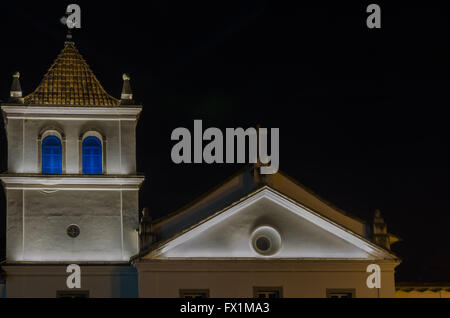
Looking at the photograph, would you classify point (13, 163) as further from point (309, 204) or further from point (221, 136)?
point (309, 204)

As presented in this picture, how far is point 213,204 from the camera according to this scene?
52688mm

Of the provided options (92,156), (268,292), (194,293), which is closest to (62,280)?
(194,293)

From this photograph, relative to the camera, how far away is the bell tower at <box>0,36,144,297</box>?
52.7 metres

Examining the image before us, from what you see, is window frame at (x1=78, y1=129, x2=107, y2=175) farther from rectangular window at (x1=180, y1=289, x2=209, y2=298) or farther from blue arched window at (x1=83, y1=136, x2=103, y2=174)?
rectangular window at (x1=180, y1=289, x2=209, y2=298)

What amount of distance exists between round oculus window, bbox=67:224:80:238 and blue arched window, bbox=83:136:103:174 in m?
2.36

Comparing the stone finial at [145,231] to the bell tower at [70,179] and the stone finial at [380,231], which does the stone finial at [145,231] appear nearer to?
the bell tower at [70,179]

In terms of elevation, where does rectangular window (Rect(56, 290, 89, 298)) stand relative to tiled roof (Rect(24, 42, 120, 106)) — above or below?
below

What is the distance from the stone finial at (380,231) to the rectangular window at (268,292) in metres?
4.39

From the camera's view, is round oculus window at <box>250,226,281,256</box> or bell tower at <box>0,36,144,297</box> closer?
round oculus window at <box>250,226,281,256</box>

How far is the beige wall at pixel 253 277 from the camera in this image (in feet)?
168

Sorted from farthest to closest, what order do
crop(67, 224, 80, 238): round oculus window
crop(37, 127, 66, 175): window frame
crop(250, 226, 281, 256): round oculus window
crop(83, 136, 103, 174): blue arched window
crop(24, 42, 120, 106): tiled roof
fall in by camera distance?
1. crop(24, 42, 120, 106): tiled roof
2. crop(83, 136, 103, 174): blue arched window
3. crop(37, 127, 66, 175): window frame
4. crop(67, 224, 80, 238): round oculus window
5. crop(250, 226, 281, 256): round oculus window

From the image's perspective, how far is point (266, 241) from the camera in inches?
2050

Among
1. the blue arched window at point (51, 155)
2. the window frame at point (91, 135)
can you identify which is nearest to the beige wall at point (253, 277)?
the window frame at point (91, 135)

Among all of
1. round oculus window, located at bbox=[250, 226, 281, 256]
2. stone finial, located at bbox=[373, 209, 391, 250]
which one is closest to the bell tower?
round oculus window, located at bbox=[250, 226, 281, 256]
